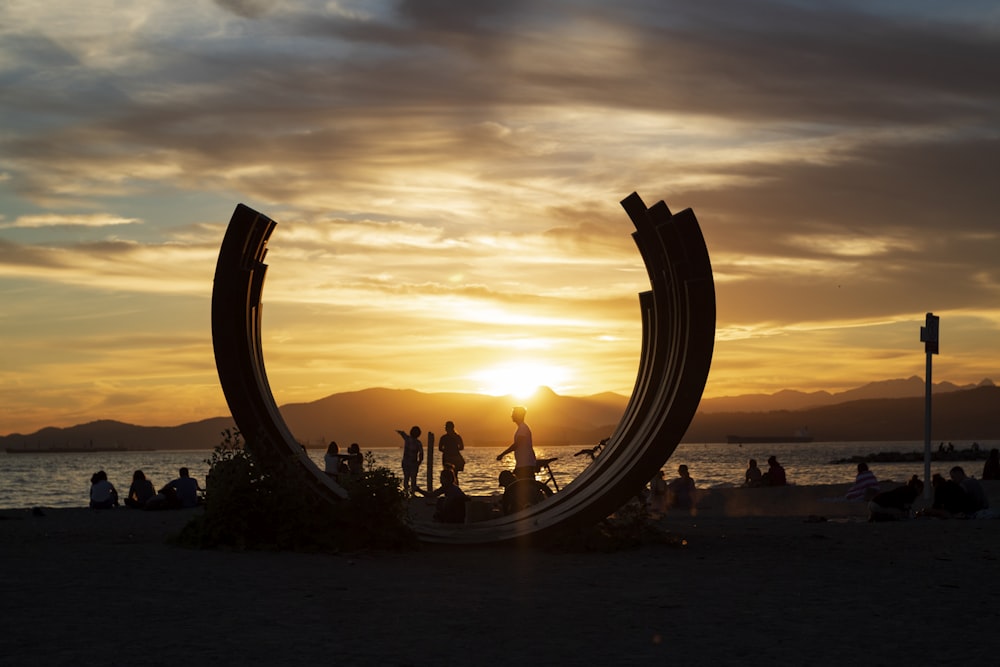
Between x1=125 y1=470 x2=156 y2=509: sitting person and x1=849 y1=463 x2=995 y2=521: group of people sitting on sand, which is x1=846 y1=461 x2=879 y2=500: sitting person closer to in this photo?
x1=849 y1=463 x2=995 y2=521: group of people sitting on sand

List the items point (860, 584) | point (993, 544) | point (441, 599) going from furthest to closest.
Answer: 1. point (993, 544)
2. point (860, 584)
3. point (441, 599)

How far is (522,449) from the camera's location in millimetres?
15570

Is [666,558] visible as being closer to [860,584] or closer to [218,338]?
[860,584]

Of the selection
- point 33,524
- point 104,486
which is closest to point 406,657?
point 33,524

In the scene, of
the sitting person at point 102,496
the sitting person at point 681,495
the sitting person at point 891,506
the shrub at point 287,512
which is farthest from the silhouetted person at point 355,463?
the sitting person at point 891,506

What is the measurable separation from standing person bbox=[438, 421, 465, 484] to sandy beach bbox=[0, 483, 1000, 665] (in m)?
6.04

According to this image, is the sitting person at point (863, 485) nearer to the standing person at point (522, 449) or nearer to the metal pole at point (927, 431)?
the metal pole at point (927, 431)

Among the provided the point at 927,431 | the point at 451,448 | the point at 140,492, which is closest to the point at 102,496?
the point at 140,492

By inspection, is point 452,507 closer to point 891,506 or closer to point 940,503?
point 891,506

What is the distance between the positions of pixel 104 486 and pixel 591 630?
15.1 m

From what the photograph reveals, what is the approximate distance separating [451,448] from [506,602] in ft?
34.7

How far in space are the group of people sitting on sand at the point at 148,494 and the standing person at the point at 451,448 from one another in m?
4.35

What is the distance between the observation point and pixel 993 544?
A: 1308cm

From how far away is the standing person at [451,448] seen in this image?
63.6ft
